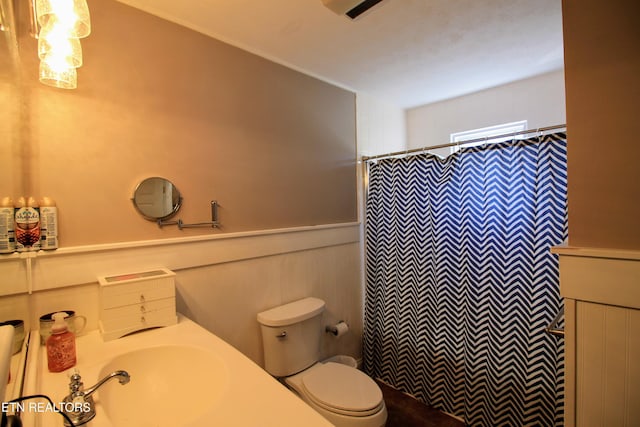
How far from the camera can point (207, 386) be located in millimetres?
947

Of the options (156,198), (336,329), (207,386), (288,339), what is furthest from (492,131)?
(207,386)

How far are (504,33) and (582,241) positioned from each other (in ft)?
4.18

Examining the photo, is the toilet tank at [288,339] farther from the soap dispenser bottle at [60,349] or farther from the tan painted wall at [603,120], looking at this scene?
the tan painted wall at [603,120]

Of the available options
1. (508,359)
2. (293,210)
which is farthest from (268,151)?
(508,359)

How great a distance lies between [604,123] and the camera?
0.88m

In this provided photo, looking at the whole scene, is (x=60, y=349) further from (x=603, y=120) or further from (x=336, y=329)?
(x=603, y=120)

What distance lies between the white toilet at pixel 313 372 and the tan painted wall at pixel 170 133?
0.54 metres

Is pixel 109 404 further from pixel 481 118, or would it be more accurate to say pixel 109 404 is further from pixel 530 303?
pixel 481 118

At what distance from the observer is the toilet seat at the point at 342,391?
4.72ft

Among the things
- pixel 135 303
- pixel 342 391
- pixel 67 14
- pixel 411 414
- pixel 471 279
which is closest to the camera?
pixel 67 14

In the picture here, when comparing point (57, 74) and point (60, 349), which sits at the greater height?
point (57, 74)

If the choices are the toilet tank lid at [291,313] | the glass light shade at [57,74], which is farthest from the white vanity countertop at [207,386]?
the glass light shade at [57,74]

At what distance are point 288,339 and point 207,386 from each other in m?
0.80

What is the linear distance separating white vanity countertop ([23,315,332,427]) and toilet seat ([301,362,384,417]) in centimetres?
72
